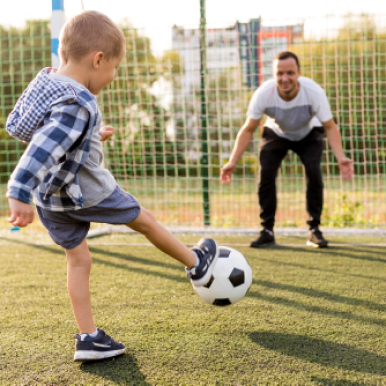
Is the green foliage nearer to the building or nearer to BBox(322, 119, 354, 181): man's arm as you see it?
the building

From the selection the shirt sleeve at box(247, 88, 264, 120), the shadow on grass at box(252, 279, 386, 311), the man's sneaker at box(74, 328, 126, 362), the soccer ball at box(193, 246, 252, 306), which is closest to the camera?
the man's sneaker at box(74, 328, 126, 362)

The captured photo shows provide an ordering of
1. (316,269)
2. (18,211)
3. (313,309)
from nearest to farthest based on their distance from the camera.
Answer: (18,211) < (313,309) < (316,269)

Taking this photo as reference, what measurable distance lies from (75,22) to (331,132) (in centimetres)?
261

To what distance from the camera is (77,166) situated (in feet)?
5.74

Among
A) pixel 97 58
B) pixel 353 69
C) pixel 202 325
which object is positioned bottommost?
pixel 202 325

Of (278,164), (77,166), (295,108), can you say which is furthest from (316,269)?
(77,166)

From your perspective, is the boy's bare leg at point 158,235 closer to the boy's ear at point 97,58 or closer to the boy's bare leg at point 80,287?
the boy's bare leg at point 80,287

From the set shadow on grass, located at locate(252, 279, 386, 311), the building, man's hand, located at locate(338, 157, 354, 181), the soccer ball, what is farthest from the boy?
the building

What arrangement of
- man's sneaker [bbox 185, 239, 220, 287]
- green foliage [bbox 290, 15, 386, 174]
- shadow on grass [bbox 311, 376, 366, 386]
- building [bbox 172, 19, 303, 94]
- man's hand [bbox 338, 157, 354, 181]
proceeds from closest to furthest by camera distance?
shadow on grass [bbox 311, 376, 366, 386], man's sneaker [bbox 185, 239, 220, 287], man's hand [bbox 338, 157, 354, 181], green foliage [bbox 290, 15, 386, 174], building [bbox 172, 19, 303, 94]

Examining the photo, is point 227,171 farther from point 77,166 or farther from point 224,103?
point 77,166

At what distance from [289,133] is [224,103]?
1.66 m

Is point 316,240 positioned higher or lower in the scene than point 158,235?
lower

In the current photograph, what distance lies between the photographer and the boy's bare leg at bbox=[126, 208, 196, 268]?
195 cm

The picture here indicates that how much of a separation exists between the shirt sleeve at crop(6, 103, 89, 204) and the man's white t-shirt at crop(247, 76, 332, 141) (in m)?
2.62
